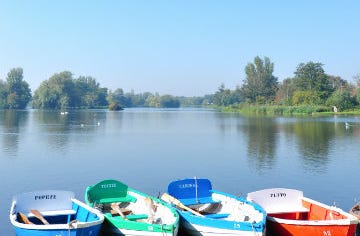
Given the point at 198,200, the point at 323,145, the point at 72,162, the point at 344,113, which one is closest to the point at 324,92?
the point at 344,113

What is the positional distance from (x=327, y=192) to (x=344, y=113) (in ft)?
258

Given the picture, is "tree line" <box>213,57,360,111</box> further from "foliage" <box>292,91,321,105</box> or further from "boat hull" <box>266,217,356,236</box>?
"boat hull" <box>266,217,356,236</box>

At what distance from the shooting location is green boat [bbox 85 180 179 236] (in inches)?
481

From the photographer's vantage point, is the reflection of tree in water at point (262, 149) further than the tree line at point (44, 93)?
No

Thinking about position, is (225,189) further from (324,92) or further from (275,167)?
(324,92)

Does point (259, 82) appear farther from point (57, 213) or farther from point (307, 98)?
point (57, 213)

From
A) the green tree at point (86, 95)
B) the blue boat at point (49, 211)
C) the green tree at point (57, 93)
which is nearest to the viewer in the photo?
the blue boat at point (49, 211)

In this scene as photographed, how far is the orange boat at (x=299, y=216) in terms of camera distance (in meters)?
12.1

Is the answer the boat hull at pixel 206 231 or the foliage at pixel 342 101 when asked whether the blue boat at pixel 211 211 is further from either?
the foliage at pixel 342 101

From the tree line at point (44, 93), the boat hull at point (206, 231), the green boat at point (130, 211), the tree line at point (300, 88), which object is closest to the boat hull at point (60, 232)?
the green boat at point (130, 211)

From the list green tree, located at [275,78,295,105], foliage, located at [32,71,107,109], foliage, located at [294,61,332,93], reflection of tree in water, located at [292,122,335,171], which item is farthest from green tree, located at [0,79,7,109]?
reflection of tree in water, located at [292,122,335,171]

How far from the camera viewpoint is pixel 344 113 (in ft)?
309

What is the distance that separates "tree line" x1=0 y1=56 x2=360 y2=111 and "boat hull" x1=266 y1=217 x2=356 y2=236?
91574 mm

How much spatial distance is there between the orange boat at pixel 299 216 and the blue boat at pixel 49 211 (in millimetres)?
5348
